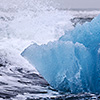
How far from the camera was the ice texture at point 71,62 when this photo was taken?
12.5 feet

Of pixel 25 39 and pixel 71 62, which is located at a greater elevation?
pixel 25 39

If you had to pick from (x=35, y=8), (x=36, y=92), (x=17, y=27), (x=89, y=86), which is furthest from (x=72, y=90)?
(x=35, y=8)

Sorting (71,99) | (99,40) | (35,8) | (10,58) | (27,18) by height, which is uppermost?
(35,8)

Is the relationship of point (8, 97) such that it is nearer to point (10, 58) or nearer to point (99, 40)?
point (99, 40)

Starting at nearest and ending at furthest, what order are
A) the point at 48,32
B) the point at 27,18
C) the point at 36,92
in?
1. the point at 36,92
2. the point at 48,32
3. the point at 27,18

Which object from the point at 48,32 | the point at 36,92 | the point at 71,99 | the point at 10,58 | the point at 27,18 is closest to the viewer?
the point at 71,99

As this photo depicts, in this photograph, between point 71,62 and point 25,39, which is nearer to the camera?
point 71,62

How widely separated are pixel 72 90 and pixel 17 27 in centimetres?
621

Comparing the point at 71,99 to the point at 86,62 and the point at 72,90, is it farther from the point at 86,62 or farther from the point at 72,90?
the point at 86,62

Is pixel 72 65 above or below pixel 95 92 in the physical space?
above

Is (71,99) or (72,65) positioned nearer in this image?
(71,99)

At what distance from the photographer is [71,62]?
382 cm

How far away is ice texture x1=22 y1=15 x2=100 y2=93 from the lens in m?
3.80

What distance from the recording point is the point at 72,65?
382cm
